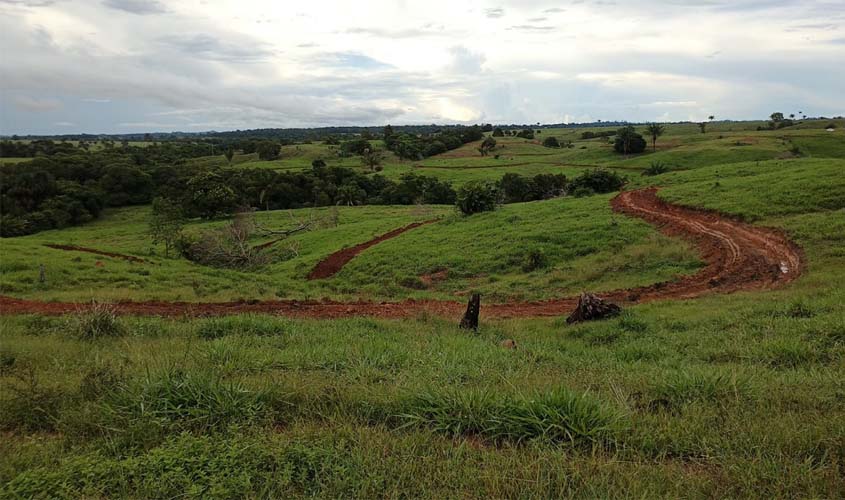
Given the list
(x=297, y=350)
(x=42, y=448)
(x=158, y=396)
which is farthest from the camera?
(x=297, y=350)

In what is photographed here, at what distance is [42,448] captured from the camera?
143 inches

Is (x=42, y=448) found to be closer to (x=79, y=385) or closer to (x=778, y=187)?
(x=79, y=385)

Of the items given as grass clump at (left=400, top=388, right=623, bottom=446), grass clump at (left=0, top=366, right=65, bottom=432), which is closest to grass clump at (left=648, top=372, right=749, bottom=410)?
grass clump at (left=400, top=388, right=623, bottom=446)

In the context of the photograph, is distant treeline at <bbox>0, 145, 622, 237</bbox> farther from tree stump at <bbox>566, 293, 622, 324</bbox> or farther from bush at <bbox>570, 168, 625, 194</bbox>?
tree stump at <bbox>566, 293, 622, 324</bbox>

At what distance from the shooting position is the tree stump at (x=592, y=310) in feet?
35.6

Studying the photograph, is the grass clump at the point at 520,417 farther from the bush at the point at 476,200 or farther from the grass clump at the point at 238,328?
the bush at the point at 476,200

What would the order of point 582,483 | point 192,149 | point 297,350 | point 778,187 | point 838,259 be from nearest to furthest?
point 582,483, point 297,350, point 838,259, point 778,187, point 192,149

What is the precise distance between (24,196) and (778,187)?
7628 cm

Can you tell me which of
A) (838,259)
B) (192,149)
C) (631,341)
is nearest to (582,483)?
(631,341)

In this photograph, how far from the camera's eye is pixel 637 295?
14062 mm

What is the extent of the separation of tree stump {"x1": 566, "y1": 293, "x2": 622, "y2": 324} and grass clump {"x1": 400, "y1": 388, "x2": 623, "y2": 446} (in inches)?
284

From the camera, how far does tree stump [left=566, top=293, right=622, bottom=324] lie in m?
10.8

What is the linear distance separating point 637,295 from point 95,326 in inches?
518

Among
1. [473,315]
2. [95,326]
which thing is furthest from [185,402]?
[473,315]
